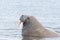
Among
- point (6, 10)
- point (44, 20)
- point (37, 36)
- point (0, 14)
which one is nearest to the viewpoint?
point (37, 36)

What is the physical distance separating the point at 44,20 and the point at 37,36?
3.73 meters

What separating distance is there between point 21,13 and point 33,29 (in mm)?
5612

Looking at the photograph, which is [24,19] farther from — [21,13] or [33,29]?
[21,13]

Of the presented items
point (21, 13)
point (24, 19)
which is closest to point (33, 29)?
point (24, 19)

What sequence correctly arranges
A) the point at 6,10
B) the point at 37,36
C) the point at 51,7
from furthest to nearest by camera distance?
the point at 51,7 → the point at 6,10 → the point at 37,36

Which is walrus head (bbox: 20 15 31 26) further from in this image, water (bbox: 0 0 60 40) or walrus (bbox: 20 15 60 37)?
water (bbox: 0 0 60 40)

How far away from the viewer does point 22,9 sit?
19531mm

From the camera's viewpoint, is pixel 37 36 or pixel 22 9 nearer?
pixel 37 36

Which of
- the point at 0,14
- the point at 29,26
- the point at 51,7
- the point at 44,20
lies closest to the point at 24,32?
the point at 29,26

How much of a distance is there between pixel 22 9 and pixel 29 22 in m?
7.06

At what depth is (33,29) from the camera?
40.7 feet

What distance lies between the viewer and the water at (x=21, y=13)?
13297mm

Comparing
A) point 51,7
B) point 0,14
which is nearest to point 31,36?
point 0,14

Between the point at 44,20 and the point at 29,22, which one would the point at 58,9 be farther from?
the point at 29,22
